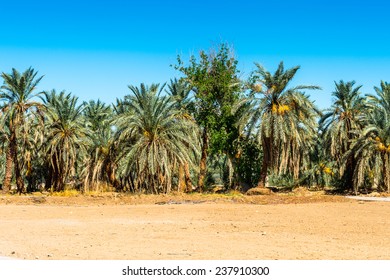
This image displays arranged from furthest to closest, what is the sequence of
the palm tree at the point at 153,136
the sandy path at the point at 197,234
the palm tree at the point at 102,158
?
the palm tree at the point at 102,158 → the palm tree at the point at 153,136 → the sandy path at the point at 197,234

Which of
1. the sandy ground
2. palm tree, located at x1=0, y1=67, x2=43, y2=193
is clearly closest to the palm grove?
palm tree, located at x1=0, y1=67, x2=43, y2=193

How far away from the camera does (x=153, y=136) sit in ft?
105

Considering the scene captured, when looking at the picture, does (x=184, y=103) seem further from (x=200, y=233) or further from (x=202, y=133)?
(x=200, y=233)

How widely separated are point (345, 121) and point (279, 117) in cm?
587

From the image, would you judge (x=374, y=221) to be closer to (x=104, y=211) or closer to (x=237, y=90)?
(x=104, y=211)

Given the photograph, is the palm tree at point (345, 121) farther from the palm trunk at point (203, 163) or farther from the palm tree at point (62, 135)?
the palm tree at point (62, 135)

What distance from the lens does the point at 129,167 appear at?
108 feet

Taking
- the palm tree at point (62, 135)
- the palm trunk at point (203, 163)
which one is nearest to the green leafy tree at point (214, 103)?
the palm trunk at point (203, 163)

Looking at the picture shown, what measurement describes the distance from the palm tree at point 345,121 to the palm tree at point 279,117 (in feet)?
6.26

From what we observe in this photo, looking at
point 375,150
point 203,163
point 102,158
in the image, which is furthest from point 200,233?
point 102,158

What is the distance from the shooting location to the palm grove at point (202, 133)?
106 feet

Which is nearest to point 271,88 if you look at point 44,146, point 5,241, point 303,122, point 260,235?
point 303,122

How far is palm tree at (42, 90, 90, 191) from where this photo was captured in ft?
116

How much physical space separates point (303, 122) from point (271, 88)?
345 centimetres
